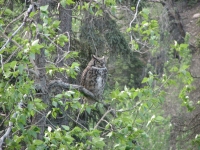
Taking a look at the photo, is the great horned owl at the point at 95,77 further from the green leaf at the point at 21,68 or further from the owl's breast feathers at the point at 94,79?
the green leaf at the point at 21,68

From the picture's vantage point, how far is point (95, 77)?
7.82 metres

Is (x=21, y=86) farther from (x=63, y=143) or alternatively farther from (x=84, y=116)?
(x=84, y=116)

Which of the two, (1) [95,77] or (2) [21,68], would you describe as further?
(1) [95,77]

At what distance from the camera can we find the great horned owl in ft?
25.3

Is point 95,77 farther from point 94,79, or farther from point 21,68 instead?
point 21,68

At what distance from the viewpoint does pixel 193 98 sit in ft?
45.3

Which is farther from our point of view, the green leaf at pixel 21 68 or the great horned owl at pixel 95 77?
the great horned owl at pixel 95 77

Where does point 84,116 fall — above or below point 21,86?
below

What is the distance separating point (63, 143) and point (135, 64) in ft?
42.6

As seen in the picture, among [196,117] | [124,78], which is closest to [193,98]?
[196,117]

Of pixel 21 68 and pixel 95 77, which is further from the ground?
pixel 21 68

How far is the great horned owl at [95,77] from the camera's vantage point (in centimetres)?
771

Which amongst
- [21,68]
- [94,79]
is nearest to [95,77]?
[94,79]

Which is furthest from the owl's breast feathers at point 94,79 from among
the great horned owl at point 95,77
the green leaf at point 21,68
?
the green leaf at point 21,68
